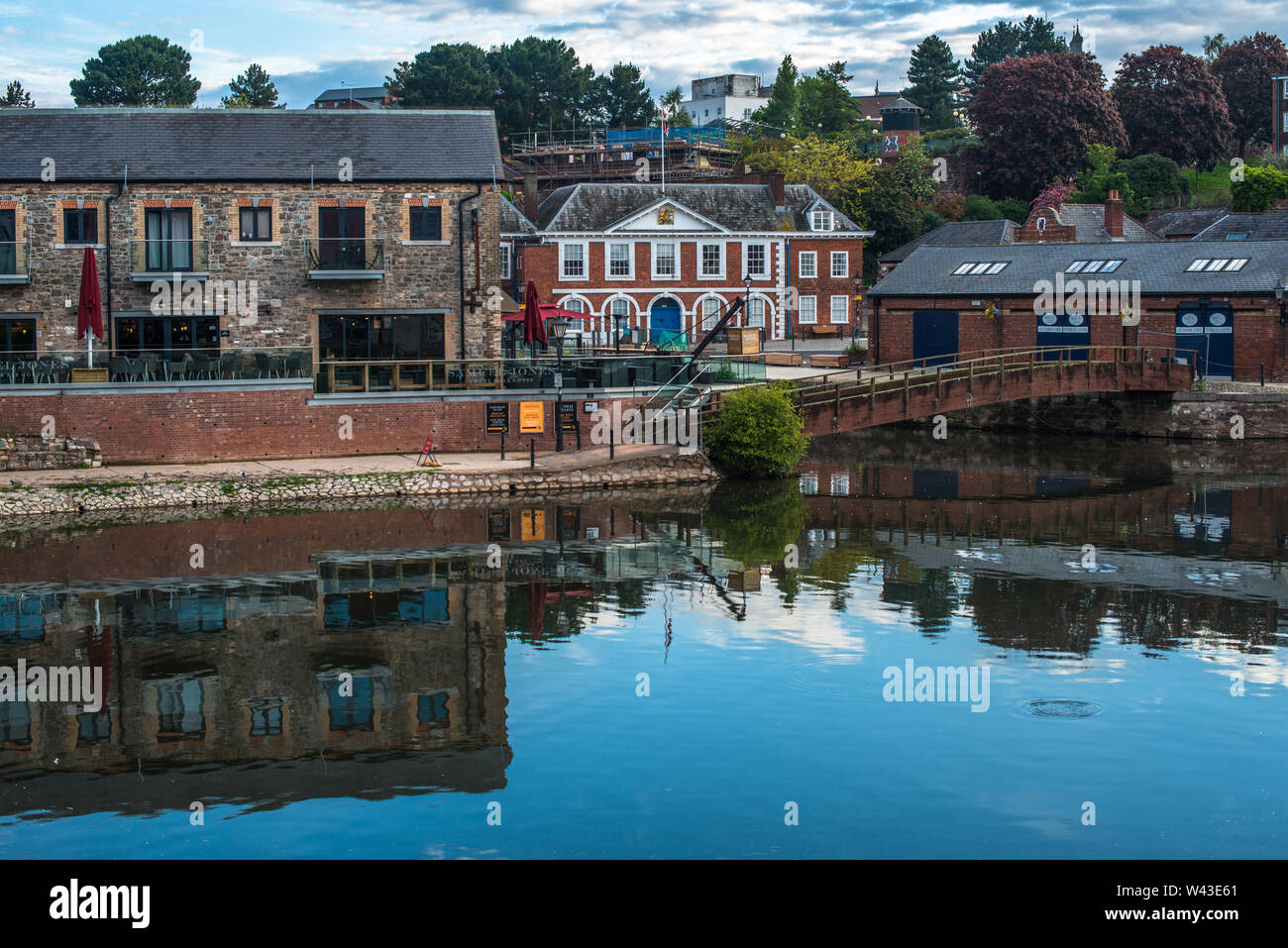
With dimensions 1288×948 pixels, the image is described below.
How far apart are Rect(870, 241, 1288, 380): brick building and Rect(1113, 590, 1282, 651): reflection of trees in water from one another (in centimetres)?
2079

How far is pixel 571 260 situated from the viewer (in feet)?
212

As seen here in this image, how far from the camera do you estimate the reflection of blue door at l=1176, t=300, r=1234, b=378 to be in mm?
47781

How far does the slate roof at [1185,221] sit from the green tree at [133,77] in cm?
7337

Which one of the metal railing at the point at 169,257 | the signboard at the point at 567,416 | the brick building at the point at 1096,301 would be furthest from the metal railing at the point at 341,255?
the brick building at the point at 1096,301

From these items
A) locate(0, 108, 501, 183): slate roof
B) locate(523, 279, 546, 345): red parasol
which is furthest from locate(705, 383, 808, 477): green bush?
locate(0, 108, 501, 183): slate roof

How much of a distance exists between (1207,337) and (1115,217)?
1432 cm

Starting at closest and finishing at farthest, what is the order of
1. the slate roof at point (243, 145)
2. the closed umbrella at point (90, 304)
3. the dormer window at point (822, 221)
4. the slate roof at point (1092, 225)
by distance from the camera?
the closed umbrella at point (90, 304), the slate roof at point (243, 145), the slate roof at point (1092, 225), the dormer window at point (822, 221)

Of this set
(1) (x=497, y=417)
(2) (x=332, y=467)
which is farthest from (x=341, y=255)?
(2) (x=332, y=467)

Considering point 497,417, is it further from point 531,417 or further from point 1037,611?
point 1037,611

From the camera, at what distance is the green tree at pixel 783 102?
109m

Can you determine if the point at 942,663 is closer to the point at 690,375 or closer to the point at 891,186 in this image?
the point at 690,375

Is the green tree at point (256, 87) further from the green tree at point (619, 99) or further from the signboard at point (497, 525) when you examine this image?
the signboard at point (497, 525)
